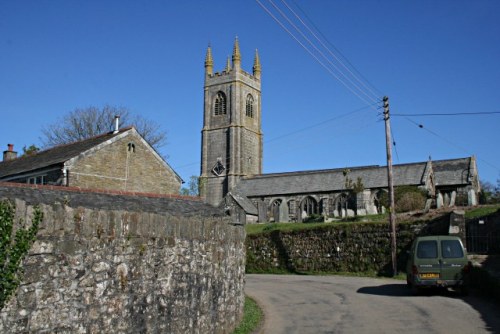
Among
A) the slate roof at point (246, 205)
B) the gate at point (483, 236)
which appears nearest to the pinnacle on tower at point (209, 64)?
the slate roof at point (246, 205)

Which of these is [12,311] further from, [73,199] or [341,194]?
[341,194]

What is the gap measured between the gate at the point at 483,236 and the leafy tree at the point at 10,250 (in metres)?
20.5

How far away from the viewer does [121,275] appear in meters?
6.93

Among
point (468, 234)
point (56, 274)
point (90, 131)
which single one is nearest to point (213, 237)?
point (56, 274)

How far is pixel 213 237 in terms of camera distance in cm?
986

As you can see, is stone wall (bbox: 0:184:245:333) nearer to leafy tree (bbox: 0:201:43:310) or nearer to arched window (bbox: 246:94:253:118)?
leafy tree (bbox: 0:201:43:310)

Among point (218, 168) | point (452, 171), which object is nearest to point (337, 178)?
point (452, 171)

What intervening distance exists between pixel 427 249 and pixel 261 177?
2021 inches

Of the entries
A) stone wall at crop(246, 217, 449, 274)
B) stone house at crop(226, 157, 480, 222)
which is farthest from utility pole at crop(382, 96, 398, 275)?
stone house at crop(226, 157, 480, 222)

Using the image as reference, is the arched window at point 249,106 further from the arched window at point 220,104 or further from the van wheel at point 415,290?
the van wheel at point 415,290

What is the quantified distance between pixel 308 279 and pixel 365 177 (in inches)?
1444

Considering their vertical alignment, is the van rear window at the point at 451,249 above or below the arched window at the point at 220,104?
below

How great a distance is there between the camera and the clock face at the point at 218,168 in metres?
76.3

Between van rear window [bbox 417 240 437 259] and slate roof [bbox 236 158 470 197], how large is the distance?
38200 mm
